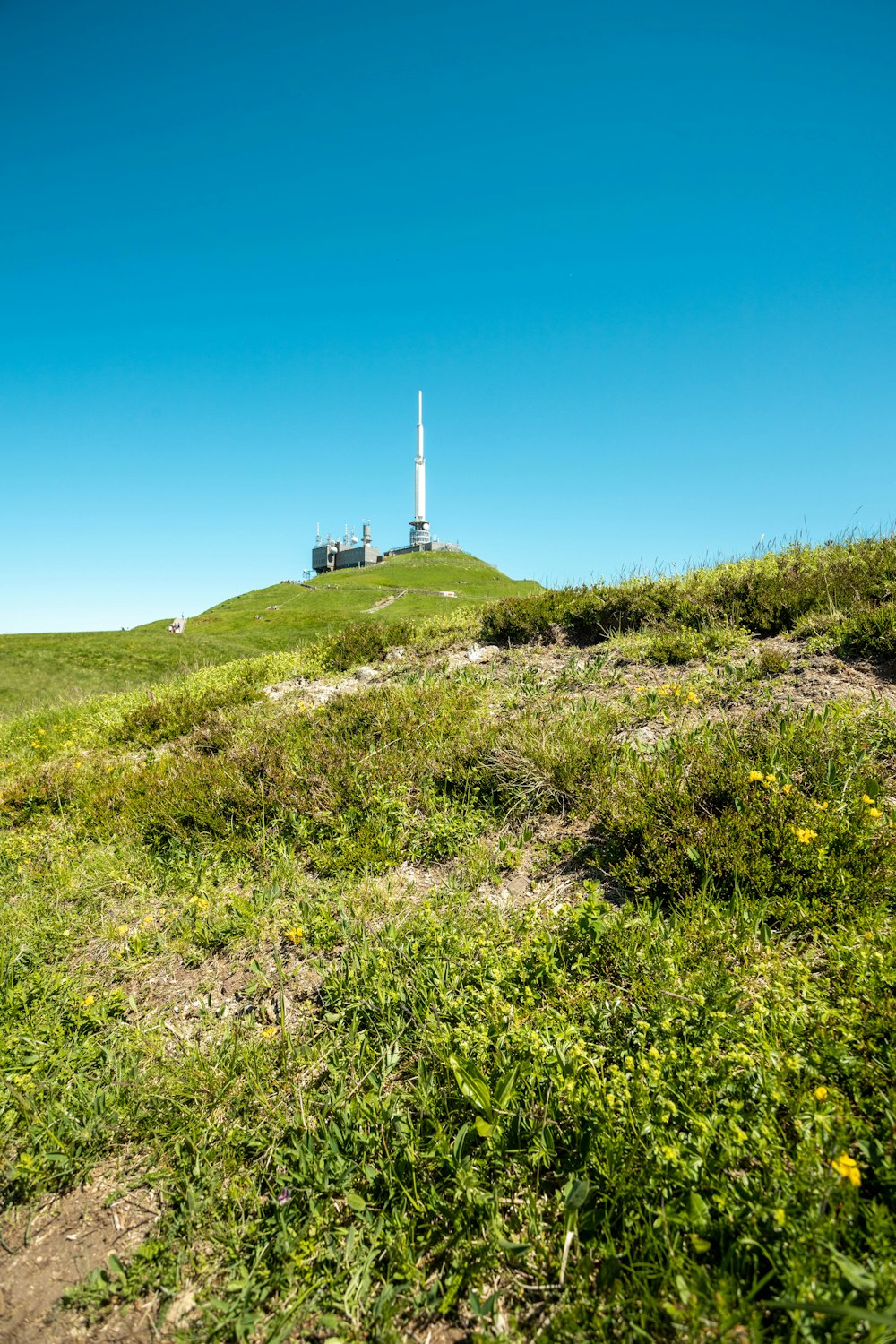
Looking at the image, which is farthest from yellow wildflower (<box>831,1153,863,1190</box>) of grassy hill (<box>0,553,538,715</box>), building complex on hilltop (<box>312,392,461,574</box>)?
building complex on hilltop (<box>312,392,461,574</box>)

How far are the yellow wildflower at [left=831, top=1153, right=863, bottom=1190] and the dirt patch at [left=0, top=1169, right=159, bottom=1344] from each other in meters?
2.67

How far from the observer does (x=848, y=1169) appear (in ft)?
6.84

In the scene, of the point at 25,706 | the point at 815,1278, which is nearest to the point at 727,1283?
the point at 815,1278

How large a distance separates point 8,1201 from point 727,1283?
3200 mm

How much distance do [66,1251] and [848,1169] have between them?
325cm

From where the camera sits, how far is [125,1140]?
311cm

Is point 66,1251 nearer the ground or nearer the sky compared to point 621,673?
nearer the ground

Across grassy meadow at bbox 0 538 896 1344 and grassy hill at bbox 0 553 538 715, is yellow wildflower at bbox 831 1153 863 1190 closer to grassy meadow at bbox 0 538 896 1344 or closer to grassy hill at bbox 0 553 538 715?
grassy meadow at bbox 0 538 896 1344

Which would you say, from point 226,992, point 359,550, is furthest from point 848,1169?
point 359,550

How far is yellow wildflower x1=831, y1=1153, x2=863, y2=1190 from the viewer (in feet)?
6.72

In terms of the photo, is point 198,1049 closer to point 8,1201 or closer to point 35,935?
point 8,1201

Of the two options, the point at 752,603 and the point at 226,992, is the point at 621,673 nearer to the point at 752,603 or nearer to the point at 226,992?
the point at 752,603

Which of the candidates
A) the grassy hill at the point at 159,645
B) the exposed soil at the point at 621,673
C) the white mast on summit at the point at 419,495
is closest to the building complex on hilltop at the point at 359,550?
the white mast on summit at the point at 419,495

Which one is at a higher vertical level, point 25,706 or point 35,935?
point 25,706
